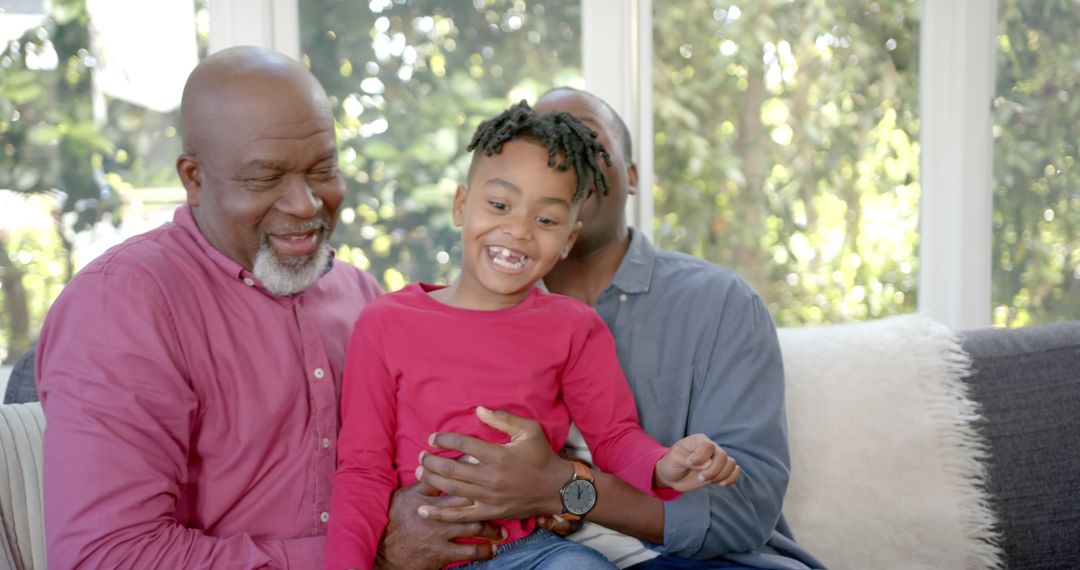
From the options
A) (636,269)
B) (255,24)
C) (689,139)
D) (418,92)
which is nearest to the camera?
(636,269)

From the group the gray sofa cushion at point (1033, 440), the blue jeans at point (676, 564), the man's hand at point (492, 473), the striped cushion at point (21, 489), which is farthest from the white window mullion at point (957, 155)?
the striped cushion at point (21, 489)

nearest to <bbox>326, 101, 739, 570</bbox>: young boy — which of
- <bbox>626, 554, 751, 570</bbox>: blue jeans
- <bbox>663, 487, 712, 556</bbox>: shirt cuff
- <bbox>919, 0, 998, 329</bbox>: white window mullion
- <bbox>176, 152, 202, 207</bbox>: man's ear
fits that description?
<bbox>663, 487, 712, 556</bbox>: shirt cuff

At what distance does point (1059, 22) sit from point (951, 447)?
1.42 metres

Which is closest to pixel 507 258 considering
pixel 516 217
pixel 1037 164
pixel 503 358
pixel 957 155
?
pixel 516 217

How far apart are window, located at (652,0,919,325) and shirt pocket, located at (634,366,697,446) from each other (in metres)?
0.98

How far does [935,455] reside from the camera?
2.50 metres

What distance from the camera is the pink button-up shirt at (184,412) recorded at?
1.72m

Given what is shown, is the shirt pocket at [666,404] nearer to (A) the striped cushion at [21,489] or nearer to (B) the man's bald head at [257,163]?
(B) the man's bald head at [257,163]

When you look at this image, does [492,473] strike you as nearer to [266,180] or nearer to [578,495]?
[578,495]

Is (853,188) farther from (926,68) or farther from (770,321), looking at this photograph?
(770,321)

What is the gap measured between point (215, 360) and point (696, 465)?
85 centimetres

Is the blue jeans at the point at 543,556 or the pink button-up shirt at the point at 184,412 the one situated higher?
the pink button-up shirt at the point at 184,412

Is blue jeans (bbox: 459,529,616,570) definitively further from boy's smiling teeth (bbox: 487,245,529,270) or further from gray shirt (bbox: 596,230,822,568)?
boy's smiling teeth (bbox: 487,245,529,270)

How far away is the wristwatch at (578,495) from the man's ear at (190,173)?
0.86 meters
